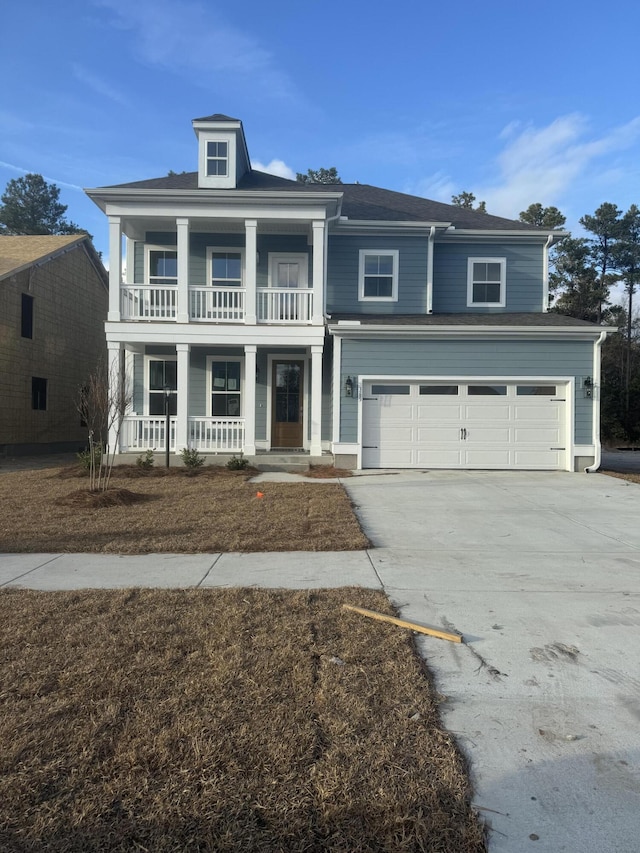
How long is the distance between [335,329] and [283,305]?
6.32 feet

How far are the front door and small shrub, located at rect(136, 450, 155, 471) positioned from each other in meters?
3.47

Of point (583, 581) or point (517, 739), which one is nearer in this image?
point (517, 739)

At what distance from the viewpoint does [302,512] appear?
7641 millimetres

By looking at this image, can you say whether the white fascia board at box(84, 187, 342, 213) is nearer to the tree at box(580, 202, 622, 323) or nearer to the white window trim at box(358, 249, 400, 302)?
the white window trim at box(358, 249, 400, 302)

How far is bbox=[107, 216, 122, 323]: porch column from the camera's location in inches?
498

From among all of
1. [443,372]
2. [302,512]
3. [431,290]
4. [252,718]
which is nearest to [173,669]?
[252,718]

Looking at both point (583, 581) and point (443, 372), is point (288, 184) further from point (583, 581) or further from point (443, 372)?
point (583, 581)

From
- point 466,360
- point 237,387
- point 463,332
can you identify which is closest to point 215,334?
point 237,387

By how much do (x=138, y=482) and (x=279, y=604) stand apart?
24.5ft

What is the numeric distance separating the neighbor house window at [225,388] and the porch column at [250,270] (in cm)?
215

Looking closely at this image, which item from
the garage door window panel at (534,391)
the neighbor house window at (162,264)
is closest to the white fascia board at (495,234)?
the garage door window panel at (534,391)

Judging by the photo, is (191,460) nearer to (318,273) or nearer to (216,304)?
(216,304)

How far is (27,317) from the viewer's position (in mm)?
17438

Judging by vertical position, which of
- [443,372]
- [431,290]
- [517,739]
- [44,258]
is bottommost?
[517,739]
